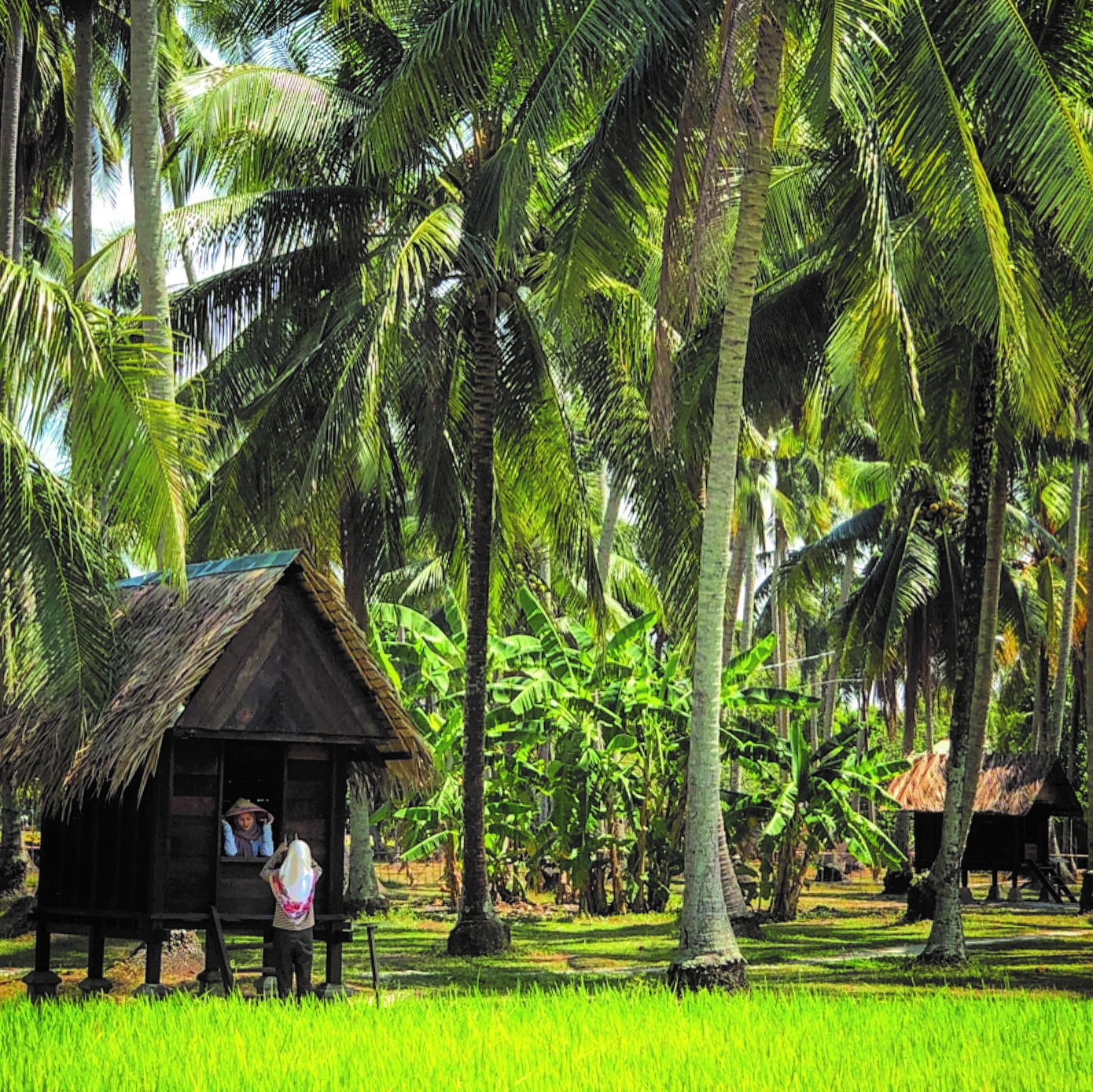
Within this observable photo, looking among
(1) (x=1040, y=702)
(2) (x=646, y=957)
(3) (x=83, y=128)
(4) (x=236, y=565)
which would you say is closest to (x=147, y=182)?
(4) (x=236, y=565)

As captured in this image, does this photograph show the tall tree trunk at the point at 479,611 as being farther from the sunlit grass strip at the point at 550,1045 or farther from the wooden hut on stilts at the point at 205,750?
the sunlit grass strip at the point at 550,1045

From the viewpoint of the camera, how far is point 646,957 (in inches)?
683

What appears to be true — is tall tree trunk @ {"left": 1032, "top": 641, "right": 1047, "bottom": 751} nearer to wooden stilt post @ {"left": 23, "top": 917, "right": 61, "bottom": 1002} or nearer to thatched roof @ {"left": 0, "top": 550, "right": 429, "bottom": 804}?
thatched roof @ {"left": 0, "top": 550, "right": 429, "bottom": 804}

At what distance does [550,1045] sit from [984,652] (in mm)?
10756

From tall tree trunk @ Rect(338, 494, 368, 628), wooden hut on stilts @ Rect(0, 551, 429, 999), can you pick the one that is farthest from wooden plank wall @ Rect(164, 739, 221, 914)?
tall tree trunk @ Rect(338, 494, 368, 628)

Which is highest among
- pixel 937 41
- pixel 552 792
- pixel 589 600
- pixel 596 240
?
pixel 937 41

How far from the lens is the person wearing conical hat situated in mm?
13208

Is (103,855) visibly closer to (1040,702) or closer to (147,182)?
(147,182)

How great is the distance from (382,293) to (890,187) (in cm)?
577

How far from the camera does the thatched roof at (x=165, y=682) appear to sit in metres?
12.0

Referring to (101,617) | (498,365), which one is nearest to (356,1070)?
(101,617)

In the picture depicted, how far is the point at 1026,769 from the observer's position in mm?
26875

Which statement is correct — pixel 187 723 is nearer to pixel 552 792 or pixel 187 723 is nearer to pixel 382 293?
pixel 382 293

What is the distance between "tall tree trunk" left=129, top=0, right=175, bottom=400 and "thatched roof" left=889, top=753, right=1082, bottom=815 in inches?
614
